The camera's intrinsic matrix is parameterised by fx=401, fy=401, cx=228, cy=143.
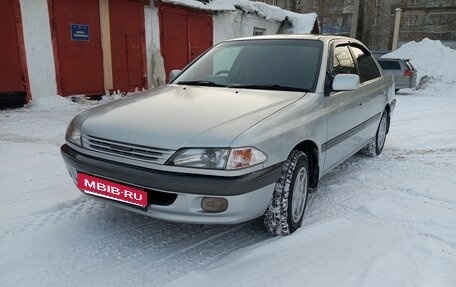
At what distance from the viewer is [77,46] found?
31.4 ft

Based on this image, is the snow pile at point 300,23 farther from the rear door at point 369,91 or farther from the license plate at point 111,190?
the license plate at point 111,190

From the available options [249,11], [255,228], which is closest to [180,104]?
[255,228]

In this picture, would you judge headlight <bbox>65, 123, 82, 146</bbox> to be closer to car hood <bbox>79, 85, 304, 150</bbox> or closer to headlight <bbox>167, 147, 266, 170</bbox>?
car hood <bbox>79, 85, 304, 150</bbox>

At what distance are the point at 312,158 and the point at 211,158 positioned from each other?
1214 millimetres

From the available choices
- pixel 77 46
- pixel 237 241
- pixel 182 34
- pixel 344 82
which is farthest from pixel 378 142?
pixel 182 34

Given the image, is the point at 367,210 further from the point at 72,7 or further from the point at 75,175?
the point at 72,7

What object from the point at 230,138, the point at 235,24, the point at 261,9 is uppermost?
the point at 261,9

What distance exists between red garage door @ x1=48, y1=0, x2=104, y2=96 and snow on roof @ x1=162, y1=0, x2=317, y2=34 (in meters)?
2.62

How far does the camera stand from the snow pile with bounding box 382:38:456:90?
16797 mm

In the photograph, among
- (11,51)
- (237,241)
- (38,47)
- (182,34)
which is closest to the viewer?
(237,241)

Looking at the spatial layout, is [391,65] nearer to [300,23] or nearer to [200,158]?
[300,23]

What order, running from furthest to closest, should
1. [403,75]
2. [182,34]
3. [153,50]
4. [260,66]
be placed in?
[403,75]
[182,34]
[153,50]
[260,66]

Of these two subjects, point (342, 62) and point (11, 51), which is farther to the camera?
point (11, 51)

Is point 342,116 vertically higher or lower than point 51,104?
higher
